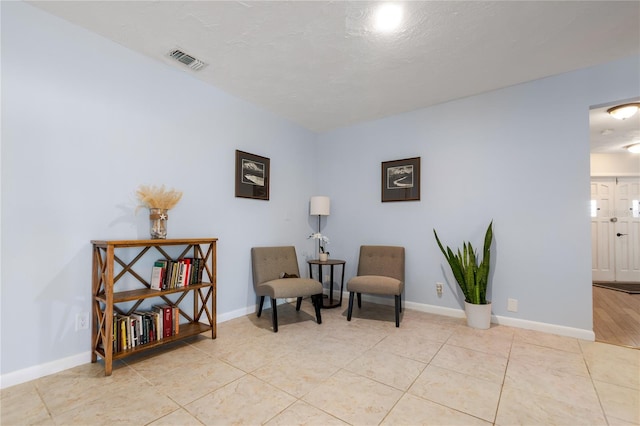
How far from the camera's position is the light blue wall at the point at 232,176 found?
1.95m

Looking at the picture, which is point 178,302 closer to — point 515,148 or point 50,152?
point 50,152

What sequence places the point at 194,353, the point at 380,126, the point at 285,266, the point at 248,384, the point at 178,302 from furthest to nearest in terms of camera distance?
the point at 380,126 < the point at 285,266 < the point at 178,302 < the point at 194,353 < the point at 248,384

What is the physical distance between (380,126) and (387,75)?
3.81 ft

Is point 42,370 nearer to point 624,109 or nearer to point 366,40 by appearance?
point 366,40

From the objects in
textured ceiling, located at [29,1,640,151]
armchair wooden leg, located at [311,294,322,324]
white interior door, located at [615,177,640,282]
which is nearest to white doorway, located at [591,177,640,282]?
white interior door, located at [615,177,640,282]

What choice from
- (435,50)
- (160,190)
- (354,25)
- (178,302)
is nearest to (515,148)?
(435,50)

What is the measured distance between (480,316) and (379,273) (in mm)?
1115

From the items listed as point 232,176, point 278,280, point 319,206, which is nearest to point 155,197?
point 232,176

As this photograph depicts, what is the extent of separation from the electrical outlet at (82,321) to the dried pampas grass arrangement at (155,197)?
3.01 ft

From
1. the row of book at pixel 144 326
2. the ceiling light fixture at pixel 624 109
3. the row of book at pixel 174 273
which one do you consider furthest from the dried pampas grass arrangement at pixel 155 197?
the ceiling light fixture at pixel 624 109

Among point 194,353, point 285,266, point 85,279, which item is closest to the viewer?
point 85,279

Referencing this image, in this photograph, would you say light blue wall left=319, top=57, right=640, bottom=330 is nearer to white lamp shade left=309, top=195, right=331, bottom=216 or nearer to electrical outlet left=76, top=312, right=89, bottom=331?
white lamp shade left=309, top=195, right=331, bottom=216

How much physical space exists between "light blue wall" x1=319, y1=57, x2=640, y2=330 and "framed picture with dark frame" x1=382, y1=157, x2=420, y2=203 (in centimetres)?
8

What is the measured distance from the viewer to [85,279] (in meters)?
2.16
